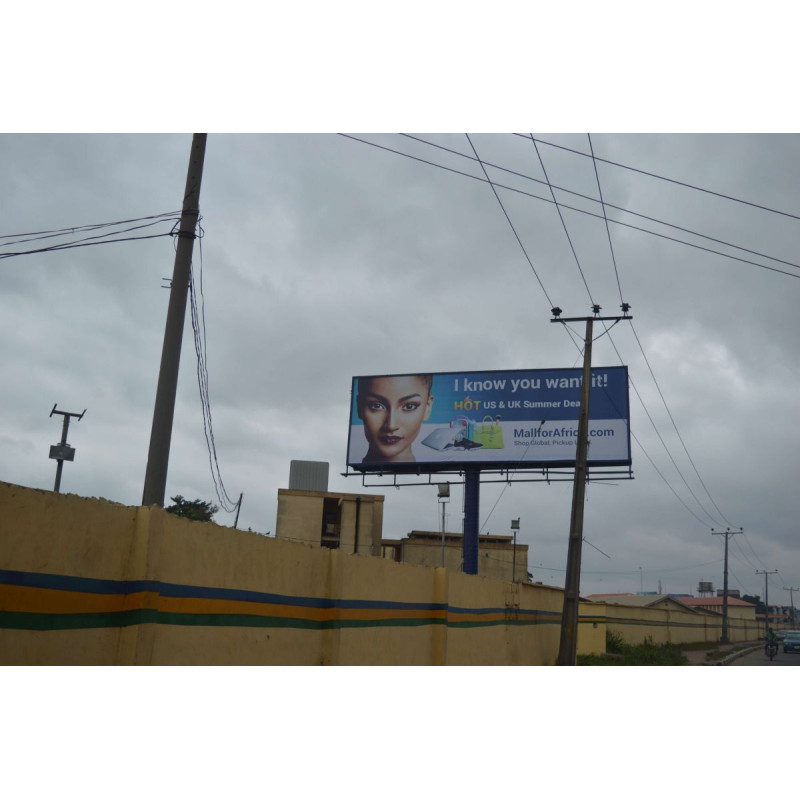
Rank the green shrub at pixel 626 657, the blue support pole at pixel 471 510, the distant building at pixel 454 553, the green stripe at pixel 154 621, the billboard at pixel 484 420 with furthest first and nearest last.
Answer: the distant building at pixel 454 553 < the blue support pole at pixel 471 510 < the billboard at pixel 484 420 < the green shrub at pixel 626 657 < the green stripe at pixel 154 621

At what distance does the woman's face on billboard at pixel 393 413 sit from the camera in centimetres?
2831

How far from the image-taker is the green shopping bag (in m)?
27.1

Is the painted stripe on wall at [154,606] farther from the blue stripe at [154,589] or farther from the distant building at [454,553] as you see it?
the distant building at [454,553]

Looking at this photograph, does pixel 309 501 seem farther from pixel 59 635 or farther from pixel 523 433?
pixel 59 635

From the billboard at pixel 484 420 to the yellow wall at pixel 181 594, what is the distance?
45.0 ft

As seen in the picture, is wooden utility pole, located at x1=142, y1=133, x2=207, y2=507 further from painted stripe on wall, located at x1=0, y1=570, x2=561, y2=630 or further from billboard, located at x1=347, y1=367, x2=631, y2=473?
billboard, located at x1=347, y1=367, x2=631, y2=473

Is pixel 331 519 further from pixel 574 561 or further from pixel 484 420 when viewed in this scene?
pixel 574 561

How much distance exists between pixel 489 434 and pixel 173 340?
18.4 meters

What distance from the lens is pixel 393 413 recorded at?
28.8 metres

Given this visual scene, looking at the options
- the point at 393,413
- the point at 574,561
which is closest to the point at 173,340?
the point at 574,561

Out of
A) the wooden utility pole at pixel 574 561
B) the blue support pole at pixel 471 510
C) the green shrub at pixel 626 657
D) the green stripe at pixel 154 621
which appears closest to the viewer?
the green stripe at pixel 154 621

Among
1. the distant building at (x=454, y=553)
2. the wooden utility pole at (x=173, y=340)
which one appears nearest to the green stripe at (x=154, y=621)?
the wooden utility pole at (x=173, y=340)

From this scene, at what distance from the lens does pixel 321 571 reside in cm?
989

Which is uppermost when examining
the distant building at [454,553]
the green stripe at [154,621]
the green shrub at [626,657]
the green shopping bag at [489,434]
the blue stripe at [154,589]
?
the green shopping bag at [489,434]
